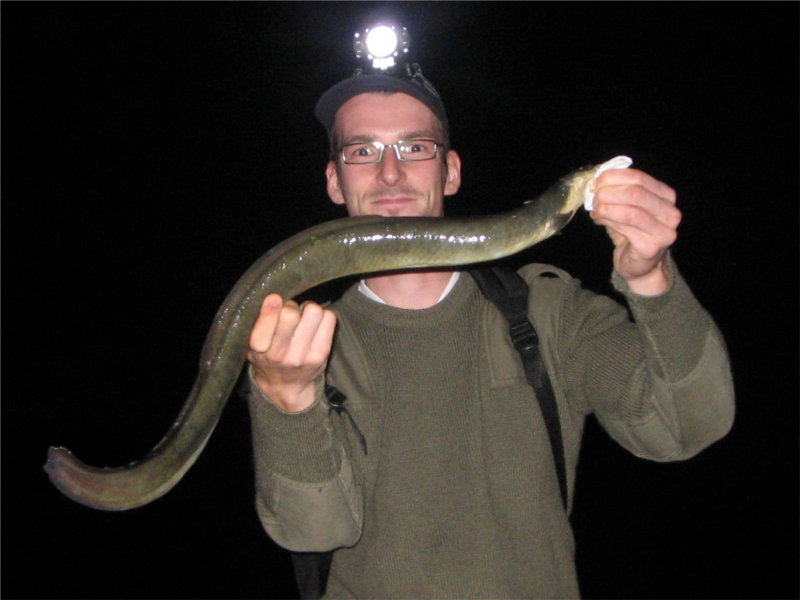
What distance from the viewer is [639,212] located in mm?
1609

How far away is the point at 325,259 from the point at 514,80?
2343 centimetres

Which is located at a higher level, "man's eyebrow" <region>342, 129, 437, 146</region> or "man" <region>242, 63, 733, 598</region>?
"man's eyebrow" <region>342, 129, 437, 146</region>

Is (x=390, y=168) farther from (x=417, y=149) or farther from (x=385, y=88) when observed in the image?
(x=385, y=88)

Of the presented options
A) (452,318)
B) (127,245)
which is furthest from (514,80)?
(452,318)

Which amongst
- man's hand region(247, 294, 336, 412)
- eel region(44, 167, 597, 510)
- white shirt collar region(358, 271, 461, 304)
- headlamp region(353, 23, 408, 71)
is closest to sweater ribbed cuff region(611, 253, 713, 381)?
eel region(44, 167, 597, 510)

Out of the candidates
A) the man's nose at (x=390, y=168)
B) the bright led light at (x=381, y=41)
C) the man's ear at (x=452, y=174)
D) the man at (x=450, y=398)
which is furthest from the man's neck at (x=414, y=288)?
the bright led light at (x=381, y=41)

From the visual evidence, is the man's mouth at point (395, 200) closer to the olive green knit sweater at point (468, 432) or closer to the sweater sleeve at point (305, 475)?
the olive green knit sweater at point (468, 432)

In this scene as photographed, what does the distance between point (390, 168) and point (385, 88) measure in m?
0.43

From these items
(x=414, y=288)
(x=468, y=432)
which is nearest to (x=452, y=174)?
(x=414, y=288)

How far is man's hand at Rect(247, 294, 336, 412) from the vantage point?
1652 mm

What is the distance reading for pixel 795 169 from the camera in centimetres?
1664

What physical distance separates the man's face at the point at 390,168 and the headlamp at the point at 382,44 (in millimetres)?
272

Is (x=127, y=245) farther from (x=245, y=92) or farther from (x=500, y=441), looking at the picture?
(x=500, y=441)

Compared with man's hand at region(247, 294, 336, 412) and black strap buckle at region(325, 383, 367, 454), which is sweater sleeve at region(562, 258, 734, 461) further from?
man's hand at region(247, 294, 336, 412)
